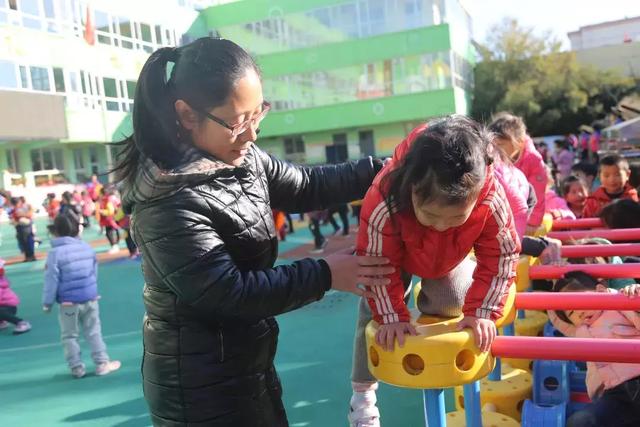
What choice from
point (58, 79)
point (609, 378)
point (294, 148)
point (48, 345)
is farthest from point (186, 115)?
point (294, 148)

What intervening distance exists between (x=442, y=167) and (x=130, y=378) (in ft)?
11.9

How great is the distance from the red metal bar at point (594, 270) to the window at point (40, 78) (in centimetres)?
2482

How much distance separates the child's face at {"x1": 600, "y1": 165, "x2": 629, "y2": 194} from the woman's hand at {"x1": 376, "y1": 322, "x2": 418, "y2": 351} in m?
3.97

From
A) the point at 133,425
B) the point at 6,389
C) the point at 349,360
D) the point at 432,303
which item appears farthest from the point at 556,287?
the point at 6,389

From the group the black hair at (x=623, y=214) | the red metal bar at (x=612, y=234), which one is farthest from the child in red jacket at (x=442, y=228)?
the black hair at (x=623, y=214)

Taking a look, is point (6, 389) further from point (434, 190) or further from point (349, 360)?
point (434, 190)

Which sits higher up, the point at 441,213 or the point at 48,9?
the point at 48,9

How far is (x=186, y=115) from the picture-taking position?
4.68ft

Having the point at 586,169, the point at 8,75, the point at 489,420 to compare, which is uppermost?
the point at 8,75

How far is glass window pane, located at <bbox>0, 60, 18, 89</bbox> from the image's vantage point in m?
22.2

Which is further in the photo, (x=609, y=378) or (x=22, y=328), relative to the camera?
(x=22, y=328)

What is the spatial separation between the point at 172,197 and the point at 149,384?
1.75 feet

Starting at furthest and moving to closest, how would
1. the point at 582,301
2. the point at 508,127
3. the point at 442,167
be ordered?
the point at 508,127, the point at 582,301, the point at 442,167

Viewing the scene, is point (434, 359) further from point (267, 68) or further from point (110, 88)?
point (267, 68)
